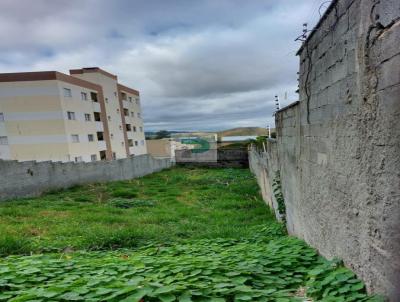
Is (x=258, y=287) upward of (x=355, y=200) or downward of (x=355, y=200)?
downward

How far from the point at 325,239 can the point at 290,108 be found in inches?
80.0

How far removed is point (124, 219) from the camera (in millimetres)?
7234

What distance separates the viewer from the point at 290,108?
4078 mm

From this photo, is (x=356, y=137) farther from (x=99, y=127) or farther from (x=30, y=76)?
(x=99, y=127)

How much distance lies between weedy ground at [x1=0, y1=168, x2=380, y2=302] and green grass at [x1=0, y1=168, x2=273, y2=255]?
0.08 ft

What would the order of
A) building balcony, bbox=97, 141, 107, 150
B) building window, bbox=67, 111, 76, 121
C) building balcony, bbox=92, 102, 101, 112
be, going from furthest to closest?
building balcony, bbox=97, 141, 107, 150 → building balcony, bbox=92, 102, 101, 112 → building window, bbox=67, 111, 76, 121

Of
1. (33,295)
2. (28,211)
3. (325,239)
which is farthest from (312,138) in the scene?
(28,211)

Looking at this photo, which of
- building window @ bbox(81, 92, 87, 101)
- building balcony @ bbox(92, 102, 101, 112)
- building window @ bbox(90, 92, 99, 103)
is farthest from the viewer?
building balcony @ bbox(92, 102, 101, 112)

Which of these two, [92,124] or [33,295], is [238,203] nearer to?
[33,295]

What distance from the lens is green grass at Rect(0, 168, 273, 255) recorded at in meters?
5.27

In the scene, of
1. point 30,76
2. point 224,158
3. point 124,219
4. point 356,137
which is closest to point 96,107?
point 30,76

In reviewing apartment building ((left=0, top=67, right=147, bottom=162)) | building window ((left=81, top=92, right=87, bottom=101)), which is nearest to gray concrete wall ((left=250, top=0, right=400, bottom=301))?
apartment building ((left=0, top=67, right=147, bottom=162))

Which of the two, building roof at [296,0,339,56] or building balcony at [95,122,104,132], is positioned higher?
building balcony at [95,122,104,132]

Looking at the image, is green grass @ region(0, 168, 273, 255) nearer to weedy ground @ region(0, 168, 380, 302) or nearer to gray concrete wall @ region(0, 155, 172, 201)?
weedy ground @ region(0, 168, 380, 302)
